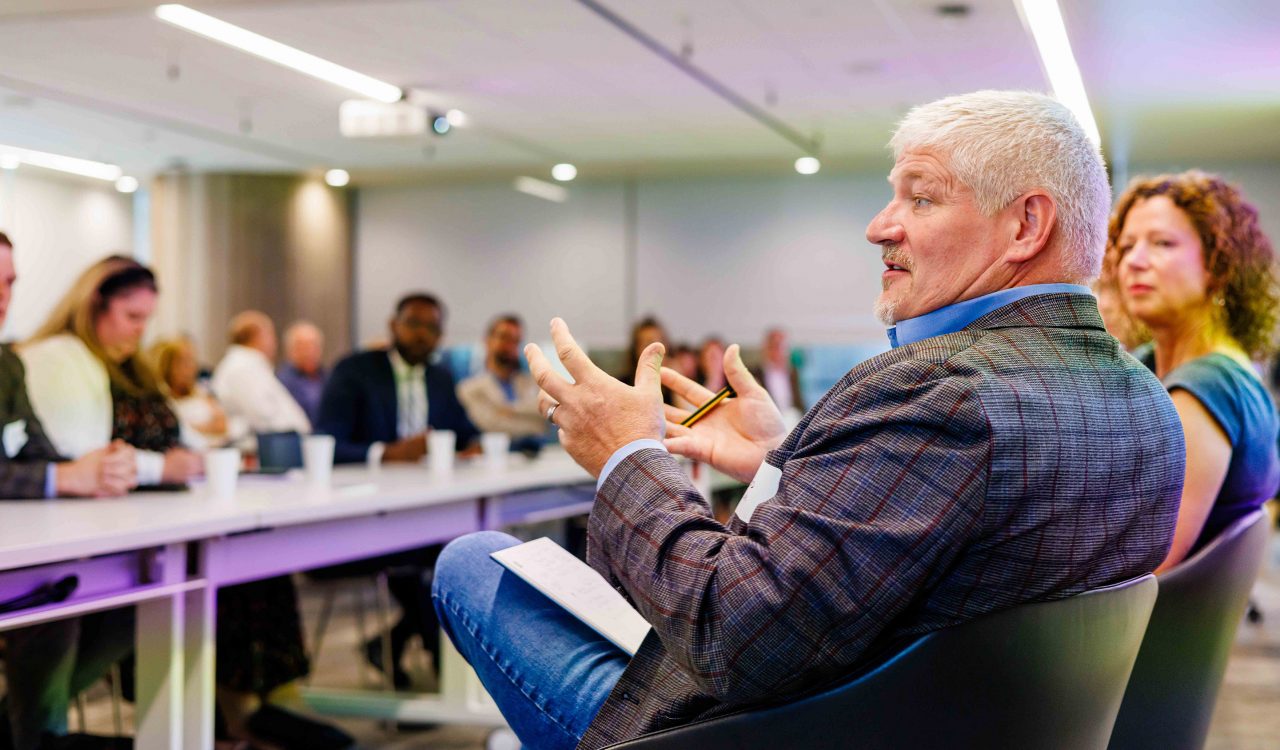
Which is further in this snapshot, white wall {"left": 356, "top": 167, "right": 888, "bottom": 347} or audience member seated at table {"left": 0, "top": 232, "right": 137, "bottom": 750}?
white wall {"left": 356, "top": 167, "right": 888, "bottom": 347}

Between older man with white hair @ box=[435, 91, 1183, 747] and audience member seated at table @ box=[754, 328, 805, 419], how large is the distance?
7882 millimetres

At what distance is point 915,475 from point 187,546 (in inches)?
59.1

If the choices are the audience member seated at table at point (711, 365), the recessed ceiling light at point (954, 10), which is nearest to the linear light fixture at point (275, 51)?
the audience member seated at table at point (711, 365)

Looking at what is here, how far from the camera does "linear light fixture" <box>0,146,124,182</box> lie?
8.76ft

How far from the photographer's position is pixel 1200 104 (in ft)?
25.0

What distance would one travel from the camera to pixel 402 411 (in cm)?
436

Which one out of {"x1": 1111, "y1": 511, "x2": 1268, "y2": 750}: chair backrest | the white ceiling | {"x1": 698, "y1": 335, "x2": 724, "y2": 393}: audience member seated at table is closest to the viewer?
{"x1": 1111, "y1": 511, "x2": 1268, "y2": 750}: chair backrest

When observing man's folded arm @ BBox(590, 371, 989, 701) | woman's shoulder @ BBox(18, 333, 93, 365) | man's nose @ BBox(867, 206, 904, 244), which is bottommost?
man's folded arm @ BBox(590, 371, 989, 701)

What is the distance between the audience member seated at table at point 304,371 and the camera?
7258 mm

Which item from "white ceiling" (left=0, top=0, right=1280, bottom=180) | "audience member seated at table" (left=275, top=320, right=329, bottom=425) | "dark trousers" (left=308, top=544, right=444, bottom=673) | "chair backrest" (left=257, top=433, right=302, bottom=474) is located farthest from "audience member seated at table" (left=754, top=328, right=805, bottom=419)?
"chair backrest" (left=257, top=433, right=302, bottom=474)

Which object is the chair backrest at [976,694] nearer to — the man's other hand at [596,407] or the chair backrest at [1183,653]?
the man's other hand at [596,407]

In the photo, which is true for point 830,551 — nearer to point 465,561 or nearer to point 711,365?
point 465,561

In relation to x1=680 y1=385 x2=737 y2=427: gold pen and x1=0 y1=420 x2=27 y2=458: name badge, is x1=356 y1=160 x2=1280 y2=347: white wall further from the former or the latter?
x1=680 y1=385 x2=737 y2=427: gold pen

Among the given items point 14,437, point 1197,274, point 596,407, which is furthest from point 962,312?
point 14,437
